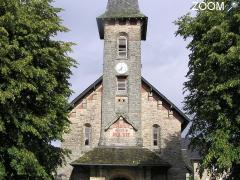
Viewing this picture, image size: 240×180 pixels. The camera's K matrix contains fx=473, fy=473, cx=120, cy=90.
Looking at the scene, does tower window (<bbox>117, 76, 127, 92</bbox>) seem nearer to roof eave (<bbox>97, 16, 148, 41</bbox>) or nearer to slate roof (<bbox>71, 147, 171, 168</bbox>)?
roof eave (<bbox>97, 16, 148, 41</bbox>)

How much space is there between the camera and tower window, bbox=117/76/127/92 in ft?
110

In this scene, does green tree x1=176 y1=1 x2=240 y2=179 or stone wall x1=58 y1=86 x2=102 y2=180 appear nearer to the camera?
green tree x1=176 y1=1 x2=240 y2=179

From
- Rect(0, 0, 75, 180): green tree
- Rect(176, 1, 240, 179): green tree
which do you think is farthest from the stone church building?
Rect(176, 1, 240, 179): green tree

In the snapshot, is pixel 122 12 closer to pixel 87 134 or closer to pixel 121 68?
pixel 121 68

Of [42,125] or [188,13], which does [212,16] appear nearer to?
[188,13]

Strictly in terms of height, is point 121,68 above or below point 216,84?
above

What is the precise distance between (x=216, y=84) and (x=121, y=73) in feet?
46.2

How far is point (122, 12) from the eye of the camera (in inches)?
1362

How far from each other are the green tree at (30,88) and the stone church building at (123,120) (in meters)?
7.45

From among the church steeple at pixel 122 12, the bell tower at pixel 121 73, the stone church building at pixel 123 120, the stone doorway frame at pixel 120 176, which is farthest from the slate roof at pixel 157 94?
the stone doorway frame at pixel 120 176

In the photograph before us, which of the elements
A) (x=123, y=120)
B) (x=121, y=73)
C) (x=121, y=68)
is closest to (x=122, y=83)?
(x=121, y=73)

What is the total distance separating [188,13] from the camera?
75.2ft

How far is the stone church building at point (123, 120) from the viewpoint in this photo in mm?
30125

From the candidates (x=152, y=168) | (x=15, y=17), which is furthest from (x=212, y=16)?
(x=152, y=168)
